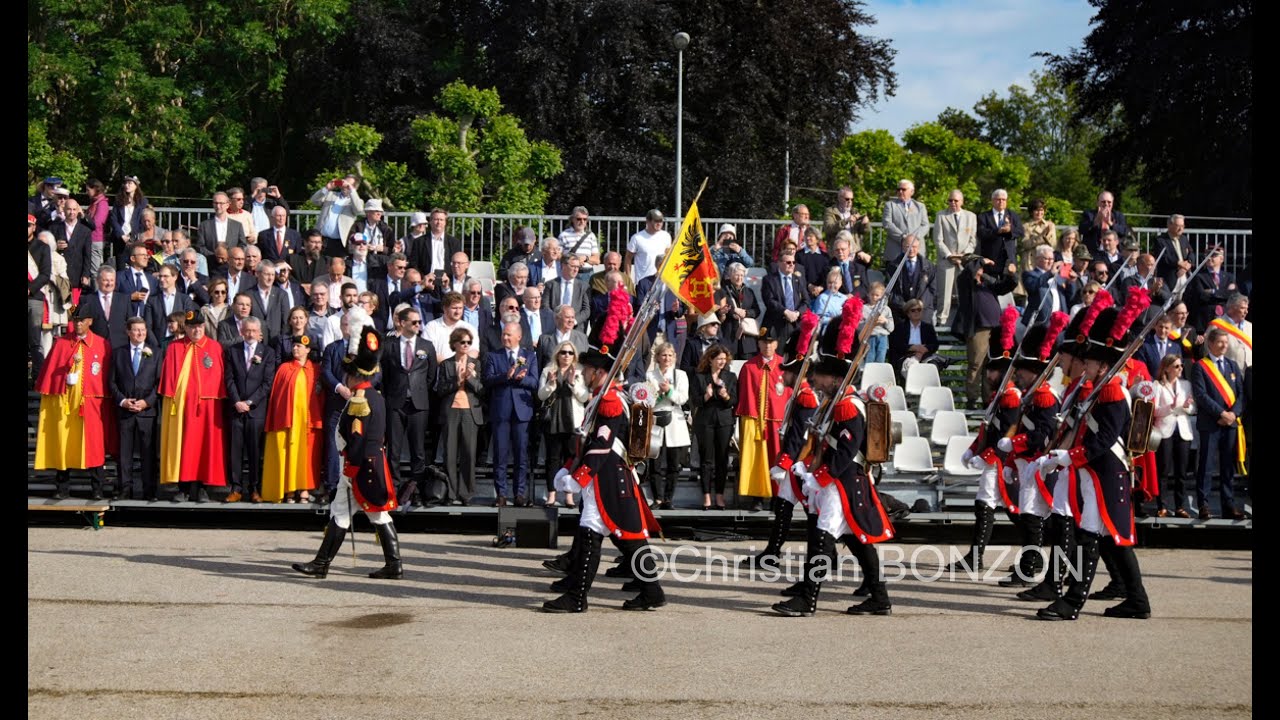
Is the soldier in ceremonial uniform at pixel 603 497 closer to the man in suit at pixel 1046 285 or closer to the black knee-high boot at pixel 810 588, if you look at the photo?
the black knee-high boot at pixel 810 588

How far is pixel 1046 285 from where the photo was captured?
1578 centimetres

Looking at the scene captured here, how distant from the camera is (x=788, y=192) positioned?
31.8 metres

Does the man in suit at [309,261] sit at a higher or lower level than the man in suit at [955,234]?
lower

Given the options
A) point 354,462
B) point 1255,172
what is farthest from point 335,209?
point 1255,172

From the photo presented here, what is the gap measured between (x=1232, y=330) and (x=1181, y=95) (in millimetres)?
17673

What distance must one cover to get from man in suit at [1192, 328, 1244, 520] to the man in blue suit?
6045 millimetres

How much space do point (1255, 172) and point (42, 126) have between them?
25.5 m

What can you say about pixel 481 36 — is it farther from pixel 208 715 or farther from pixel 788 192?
pixel 208 715

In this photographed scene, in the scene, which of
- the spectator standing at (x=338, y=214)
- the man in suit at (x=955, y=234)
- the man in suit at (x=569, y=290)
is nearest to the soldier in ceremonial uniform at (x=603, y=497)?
the man in suit at (x=569, y=290)

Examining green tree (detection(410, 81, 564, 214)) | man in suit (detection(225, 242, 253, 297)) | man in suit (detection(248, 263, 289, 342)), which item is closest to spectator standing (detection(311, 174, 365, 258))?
man in suit (detection(225, 242, 253, 297))

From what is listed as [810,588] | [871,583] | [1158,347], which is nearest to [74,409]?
[810,588]

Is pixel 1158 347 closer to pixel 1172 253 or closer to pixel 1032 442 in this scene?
pixel 1172 253

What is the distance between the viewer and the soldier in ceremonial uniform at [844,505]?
1020 centimetres

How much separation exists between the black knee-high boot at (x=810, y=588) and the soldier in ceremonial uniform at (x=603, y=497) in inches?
33.8
